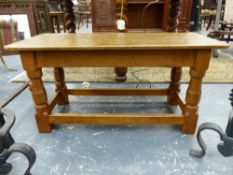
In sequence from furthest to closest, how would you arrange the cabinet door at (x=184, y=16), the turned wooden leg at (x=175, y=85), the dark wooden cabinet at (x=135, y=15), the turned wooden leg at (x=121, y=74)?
the cabinet door at (x=184, y=16) < the dark wooden cabinet at (x=135, y=15) < the turned wooden leg at (x=121, y=74) < the turned wooden leg at (x=175, y=85)

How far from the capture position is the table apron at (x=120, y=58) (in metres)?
0.93

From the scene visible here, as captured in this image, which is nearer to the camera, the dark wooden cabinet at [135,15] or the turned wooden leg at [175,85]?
the turned wooden leg at [175,85]

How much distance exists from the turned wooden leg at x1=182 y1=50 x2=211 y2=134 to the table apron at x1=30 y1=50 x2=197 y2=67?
1.2 inches

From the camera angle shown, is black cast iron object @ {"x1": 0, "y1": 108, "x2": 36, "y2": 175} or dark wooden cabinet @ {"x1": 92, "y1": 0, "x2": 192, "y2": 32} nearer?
black cast iron object @ {"x1": 0, "y1": 108, "x2": 36, "y2": 175}

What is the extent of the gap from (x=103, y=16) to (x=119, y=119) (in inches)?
84.8

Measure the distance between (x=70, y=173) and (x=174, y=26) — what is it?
1.36 m

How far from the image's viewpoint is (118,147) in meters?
1.02

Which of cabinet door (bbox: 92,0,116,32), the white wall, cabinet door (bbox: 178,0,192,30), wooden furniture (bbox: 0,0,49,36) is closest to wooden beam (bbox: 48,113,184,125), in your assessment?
wooden furniture (bbox: 0,0,49,36)

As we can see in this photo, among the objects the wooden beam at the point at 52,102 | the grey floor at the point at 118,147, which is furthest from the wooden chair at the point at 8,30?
the wooden beam at the point at 52,102

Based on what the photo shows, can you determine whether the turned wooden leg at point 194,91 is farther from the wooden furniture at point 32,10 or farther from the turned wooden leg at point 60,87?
the wooden furniture at point 32,10

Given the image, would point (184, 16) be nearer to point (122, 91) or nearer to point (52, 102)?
point (122, 91)

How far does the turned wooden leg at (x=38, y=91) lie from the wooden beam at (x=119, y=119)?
4 cm

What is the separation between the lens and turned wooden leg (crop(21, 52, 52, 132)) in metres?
0.96

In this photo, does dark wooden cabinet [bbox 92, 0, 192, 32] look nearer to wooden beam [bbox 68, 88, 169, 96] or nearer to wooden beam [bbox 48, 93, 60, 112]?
wooden beam [bbox 68, 88, 169, 96]
